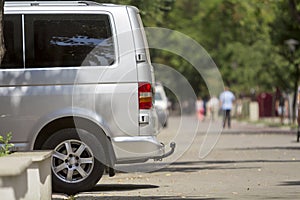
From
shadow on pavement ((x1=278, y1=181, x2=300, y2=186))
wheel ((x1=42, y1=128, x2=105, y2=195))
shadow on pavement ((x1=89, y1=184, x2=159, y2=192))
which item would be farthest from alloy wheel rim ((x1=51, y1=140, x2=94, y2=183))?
shadow on pavement ((x1=278, y1=181, x2=300, y2=186))

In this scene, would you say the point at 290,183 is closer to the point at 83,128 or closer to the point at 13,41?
the point at 83,128

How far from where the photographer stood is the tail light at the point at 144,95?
1312 centimetres

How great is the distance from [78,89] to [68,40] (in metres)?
0.74

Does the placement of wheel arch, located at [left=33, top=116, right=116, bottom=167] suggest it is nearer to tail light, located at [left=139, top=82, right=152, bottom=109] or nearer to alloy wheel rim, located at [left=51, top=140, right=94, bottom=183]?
alloy wheel rim, located at [left=51, top=140, right=94, bottom=183]

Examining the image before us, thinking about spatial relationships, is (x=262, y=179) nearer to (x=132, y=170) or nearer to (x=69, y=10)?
Answer: (x=132, y=170)

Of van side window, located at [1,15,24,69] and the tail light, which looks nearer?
the tail light

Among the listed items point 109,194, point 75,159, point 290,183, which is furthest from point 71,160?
point 290,183

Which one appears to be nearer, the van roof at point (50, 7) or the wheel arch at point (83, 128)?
the wheel arch at point (83, 128)

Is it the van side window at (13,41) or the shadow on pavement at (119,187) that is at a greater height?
the van side window at (13,41)

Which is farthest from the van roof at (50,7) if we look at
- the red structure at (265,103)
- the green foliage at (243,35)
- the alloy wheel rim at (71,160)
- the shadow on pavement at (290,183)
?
the red structure at (265,103)

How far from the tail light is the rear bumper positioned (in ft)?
1.41

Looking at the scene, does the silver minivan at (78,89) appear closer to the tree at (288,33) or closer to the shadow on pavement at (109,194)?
the shadow on pavement at (109,194)

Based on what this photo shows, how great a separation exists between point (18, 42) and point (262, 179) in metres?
4.34

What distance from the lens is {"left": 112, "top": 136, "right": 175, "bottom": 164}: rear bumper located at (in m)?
13.1
